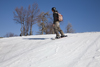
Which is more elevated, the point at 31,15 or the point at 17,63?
the point at 31,15

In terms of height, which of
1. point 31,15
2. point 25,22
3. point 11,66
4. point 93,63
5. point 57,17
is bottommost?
point 11,66

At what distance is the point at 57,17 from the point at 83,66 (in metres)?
3.87

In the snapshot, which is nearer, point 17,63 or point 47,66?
point 47,66

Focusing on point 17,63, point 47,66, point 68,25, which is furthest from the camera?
point 68,25

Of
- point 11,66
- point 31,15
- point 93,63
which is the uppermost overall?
point 31,15

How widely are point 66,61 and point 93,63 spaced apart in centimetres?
68

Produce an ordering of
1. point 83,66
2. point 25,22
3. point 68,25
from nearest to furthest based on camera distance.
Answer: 1. point 83,66
2. point 25,22
3. point 68,25

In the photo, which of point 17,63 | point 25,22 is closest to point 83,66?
point 17,63

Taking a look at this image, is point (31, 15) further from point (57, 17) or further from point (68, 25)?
point (57, 17)

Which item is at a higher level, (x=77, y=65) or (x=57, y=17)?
(x=57, y=17)

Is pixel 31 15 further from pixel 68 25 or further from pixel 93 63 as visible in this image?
pixel 93 63

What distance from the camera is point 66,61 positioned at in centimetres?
258

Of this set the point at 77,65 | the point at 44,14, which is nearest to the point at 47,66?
the point at 77,65

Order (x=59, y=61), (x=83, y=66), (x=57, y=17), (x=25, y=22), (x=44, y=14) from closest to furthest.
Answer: (x=83, y=66), (x=59, y=61), (x=57, y=17), (x=25, y=22), (x=44, y=14)
